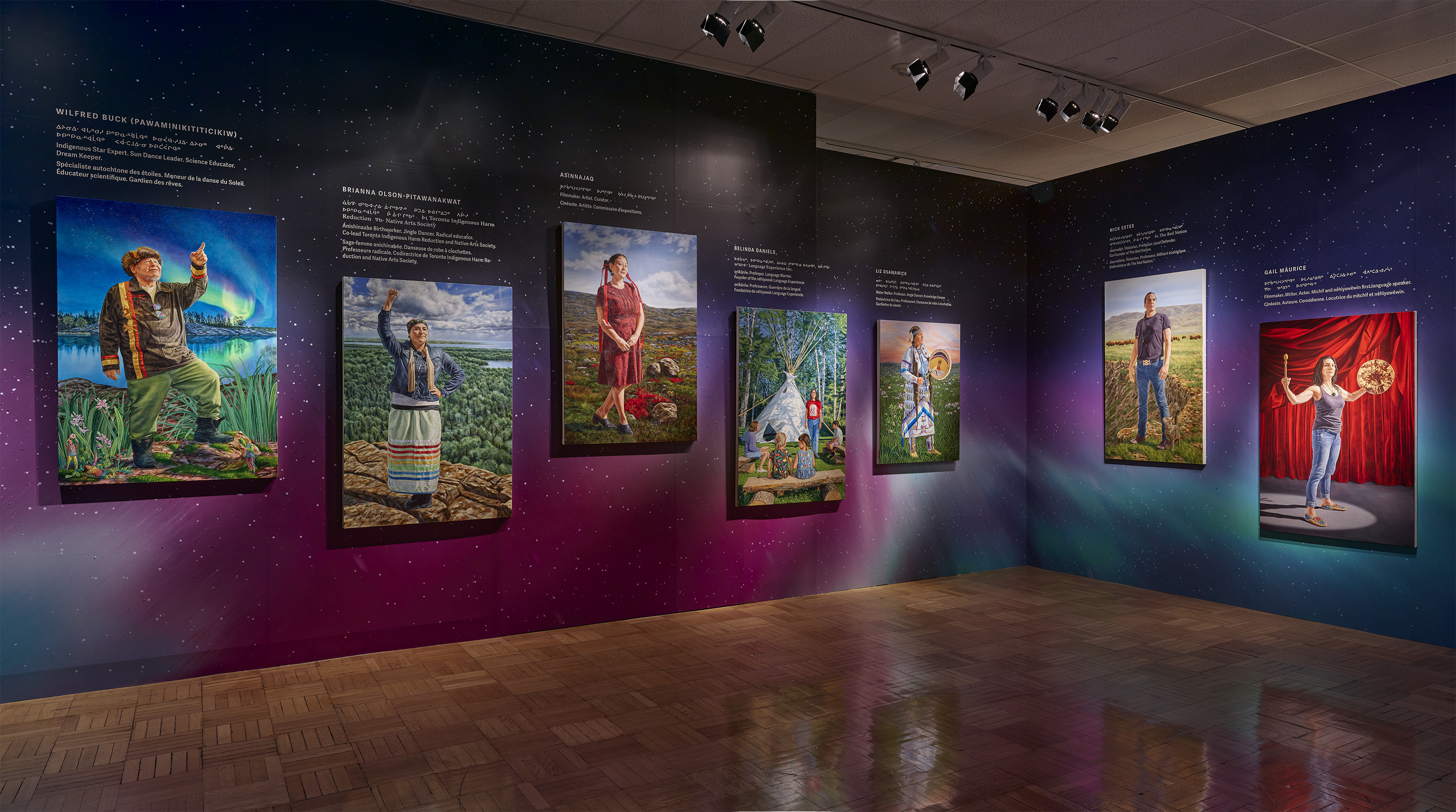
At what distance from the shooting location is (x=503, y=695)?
4297 mm

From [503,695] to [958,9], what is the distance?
4734 mm

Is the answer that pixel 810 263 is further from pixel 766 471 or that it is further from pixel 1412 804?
pixel 1412 804

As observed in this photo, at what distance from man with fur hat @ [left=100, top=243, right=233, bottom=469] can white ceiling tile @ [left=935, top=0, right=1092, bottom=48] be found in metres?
4.66

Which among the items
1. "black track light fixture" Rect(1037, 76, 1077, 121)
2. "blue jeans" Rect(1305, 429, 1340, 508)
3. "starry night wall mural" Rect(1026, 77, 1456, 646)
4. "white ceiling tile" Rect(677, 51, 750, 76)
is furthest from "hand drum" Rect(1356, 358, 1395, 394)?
"white ceiling tile" Rect(677, 51, 750, 76)

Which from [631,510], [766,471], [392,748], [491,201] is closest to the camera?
[392,748]

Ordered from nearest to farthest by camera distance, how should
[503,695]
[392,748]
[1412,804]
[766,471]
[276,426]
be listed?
[1412,804] → [392,748] → [503,695] → [276,426] → [766,471]

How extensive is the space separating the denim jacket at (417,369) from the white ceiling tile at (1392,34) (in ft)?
19.4

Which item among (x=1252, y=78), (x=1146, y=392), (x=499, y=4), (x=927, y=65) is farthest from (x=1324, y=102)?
(x=499, y=4)

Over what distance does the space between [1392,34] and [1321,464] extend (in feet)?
9.38

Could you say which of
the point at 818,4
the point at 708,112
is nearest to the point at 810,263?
the point at 708,112

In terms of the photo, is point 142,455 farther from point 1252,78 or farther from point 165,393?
point 1252,78

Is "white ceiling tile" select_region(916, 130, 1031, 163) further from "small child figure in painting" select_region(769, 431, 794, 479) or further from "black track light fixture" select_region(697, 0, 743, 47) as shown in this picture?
"small child figure in painting" select_region(769, 431, 794, 479)

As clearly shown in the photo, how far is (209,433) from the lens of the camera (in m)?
4.50

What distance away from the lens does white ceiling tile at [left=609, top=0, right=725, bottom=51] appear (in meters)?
5.03
